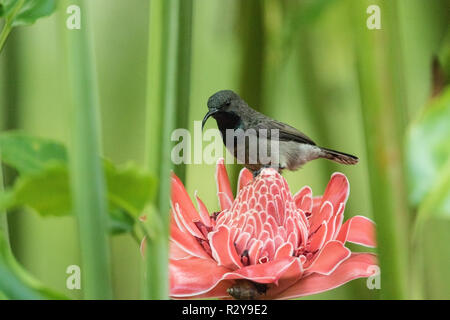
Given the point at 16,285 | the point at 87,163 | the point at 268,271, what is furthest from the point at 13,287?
the point at 268,271

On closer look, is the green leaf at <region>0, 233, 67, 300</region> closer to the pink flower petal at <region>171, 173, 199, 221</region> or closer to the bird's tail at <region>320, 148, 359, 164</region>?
the pink flower petal at <region>171, 173, 199, 221</region>

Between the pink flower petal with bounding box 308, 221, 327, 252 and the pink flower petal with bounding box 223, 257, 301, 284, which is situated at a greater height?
the pink flower petal with bounding box 308, 221, 327, 252

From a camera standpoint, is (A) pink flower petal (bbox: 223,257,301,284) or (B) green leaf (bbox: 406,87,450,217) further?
(A) pink flower petal (bbox: 223,257,301,284)

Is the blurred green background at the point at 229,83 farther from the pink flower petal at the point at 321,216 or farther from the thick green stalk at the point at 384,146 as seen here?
the thick green stalk at the point at 384,146

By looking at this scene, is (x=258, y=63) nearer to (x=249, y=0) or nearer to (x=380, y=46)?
(x=249, y=0)

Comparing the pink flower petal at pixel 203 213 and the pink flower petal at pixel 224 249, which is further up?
the pink flower petal at pixel 203 213

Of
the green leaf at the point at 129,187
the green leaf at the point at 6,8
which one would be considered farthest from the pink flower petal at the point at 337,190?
the green leaf at the point at 6,8

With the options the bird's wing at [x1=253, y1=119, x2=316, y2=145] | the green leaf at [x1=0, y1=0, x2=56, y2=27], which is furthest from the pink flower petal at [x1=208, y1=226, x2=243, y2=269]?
the green leaf at [x1=0, y1=0, x2=56, y2=27]

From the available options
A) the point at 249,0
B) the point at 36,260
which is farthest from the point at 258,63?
the point at 36,260

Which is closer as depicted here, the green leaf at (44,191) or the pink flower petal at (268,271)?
the green leaf at (44,191)
